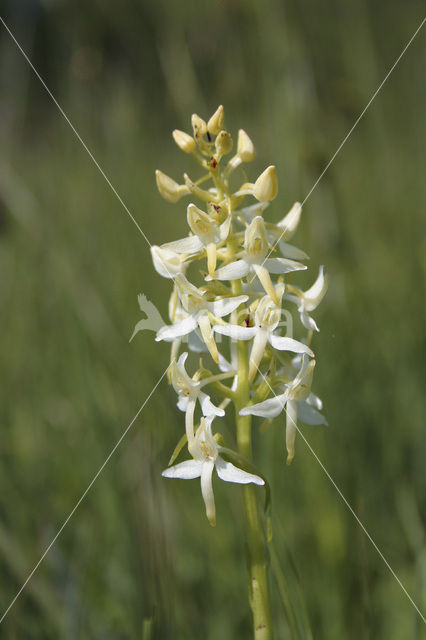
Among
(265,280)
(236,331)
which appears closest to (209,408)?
(236,331)

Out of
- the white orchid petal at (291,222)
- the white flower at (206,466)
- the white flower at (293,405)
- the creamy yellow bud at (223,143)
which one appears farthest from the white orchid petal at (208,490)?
the creamy yellow bud at (223,143)

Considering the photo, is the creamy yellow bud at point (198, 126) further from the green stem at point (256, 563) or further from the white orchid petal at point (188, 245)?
the green stem at point (256, 563)

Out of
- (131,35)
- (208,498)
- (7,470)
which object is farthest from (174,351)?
(131,35)

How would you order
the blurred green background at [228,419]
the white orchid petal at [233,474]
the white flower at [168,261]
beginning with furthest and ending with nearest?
the blurred green background at [228,419]
the white flower at [168,261]
the white orchid petal at [233,474]

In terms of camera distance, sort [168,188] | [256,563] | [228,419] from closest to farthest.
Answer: [256,563]
[168,188]
[228,419]

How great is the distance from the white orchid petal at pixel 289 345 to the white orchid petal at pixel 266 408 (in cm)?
10

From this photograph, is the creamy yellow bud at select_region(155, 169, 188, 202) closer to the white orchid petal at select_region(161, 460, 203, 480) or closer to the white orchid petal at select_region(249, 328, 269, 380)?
the white orchid petal at select_region(249, 328, 269, 380)

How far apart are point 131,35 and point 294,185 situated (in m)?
4.67

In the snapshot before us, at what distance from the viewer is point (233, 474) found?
1.14m

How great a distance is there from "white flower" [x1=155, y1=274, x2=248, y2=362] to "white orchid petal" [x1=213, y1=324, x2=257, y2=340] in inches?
1.2

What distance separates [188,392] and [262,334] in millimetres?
213

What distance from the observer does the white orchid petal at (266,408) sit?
3.67 feet

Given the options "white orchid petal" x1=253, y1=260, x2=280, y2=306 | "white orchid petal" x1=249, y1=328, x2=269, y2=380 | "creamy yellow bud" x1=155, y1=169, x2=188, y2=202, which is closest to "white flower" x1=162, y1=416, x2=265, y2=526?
"white orchid petal" x1=249, y1=328, x2=269, y2=380

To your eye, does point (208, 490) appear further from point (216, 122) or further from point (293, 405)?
point (216, 122)
